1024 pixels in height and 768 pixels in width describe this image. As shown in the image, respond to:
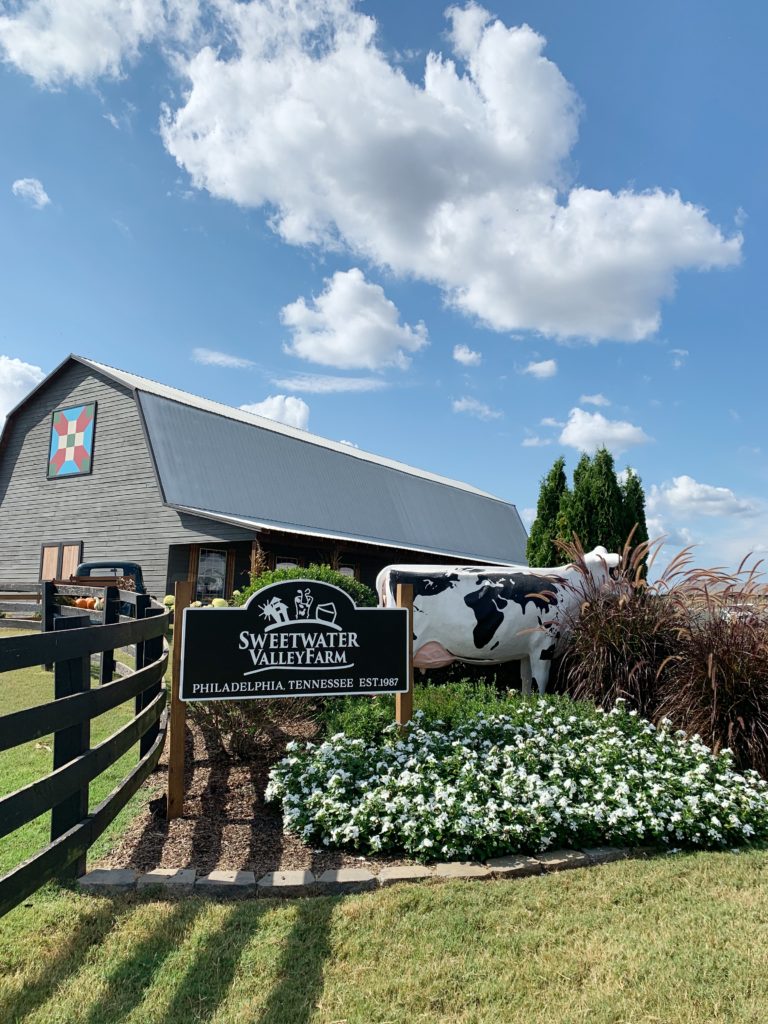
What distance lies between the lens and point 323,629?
5.49 metres

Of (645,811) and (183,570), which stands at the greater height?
(183,570)

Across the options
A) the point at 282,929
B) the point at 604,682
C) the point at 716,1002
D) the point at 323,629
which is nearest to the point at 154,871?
the point at 282,929

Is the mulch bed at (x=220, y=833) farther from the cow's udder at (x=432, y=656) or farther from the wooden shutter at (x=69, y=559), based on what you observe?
the wooden shutter at (x=69, y=559)

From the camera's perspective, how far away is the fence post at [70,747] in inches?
149

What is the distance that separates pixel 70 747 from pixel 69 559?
64.5ft

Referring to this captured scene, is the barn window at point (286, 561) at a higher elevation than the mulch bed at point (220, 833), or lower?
higher

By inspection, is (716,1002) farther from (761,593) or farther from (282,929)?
(761,593)

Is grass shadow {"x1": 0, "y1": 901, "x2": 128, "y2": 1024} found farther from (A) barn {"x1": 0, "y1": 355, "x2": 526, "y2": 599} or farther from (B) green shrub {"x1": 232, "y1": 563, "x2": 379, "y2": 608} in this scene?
(A) barn {"x1": 0, "y1": 355, "x2": 526, "y2": 599}

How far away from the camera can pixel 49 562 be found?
22344 millimetres

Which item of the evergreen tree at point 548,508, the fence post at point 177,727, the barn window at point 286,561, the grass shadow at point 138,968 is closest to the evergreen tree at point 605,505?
the evergreen tree at point 548,508

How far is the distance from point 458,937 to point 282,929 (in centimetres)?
84

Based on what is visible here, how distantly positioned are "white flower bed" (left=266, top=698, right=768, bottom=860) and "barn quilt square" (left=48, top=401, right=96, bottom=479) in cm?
1871

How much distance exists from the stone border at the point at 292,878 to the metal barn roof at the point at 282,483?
1322 cm

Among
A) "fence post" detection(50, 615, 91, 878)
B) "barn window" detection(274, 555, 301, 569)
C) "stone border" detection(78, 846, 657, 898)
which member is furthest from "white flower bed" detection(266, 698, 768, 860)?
"barn window" detection(274, 555, 301, 569)
